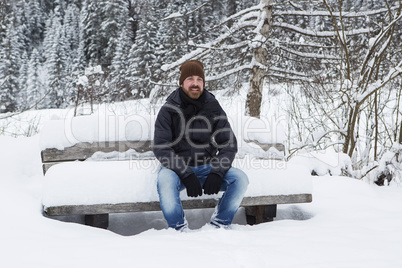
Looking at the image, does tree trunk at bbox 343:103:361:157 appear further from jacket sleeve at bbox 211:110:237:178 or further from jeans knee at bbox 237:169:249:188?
jeans knee at bbox 237:169:249:188

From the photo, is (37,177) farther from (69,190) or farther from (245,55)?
(245,55)

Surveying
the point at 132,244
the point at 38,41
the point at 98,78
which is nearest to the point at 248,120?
the point at 132,244

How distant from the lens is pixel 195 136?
2.81m

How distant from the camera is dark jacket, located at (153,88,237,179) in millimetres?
2639

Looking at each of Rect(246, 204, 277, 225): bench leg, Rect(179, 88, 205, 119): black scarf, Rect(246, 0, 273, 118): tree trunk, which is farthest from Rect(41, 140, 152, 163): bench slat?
Rect(246, 0, 273, 118): tree trunk

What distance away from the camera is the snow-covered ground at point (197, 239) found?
1.70 metres

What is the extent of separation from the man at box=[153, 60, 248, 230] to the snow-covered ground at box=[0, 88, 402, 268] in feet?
0.82

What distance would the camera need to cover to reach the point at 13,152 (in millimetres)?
3395

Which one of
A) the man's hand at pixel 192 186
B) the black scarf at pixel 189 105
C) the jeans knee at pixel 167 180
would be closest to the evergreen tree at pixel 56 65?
the black scarf at pixel 189 105

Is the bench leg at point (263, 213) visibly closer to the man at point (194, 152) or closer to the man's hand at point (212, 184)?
the man at point (194, 152)

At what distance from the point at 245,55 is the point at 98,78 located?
3.62m

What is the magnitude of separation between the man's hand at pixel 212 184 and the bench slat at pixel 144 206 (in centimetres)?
16

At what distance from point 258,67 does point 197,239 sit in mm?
4182

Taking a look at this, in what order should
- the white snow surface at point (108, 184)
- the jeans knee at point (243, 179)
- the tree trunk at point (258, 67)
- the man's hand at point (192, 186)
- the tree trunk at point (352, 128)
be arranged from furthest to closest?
1. the tree trunk at point (258, 67)
2. the tree trunk at point (352, 128)
3. the jeans knee at point (243, 179)
4. the man's hand at point (192, 186)
5. the white snow surface at point (108, 184)
